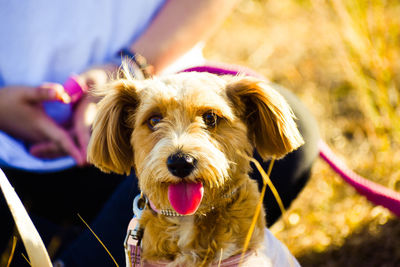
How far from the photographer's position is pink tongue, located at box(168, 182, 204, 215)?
1.60 metres

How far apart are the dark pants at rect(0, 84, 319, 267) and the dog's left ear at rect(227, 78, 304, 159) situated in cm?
56

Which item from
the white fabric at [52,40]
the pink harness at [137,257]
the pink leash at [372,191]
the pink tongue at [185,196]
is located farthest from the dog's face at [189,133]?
the pink leash at [372,191]

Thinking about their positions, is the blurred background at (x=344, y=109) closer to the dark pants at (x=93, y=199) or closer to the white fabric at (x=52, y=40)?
the dark pants at (x=93, y=199)

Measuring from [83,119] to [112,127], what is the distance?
0.69 m

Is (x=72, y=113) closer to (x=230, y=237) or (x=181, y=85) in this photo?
(x=181, y=85)

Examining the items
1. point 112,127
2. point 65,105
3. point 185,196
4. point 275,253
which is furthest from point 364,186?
point 65,105

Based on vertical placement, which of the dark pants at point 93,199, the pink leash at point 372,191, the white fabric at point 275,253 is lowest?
the pink leash at point 372,191

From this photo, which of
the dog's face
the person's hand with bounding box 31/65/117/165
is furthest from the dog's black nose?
the person's hand with bounding box 31/65/117/165

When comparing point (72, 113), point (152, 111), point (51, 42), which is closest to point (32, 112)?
point (72, 113)

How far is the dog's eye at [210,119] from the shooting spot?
5.67 feet

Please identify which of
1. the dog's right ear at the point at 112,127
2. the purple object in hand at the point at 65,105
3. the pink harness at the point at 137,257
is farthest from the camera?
the purple object in hand at the point at 65,105

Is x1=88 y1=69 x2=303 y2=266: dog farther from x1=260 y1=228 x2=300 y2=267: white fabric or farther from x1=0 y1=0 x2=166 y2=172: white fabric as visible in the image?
x1=0 y1=0 x2=166 y2=172: white fabric

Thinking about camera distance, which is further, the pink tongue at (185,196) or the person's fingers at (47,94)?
the person's fingers at (47,94)

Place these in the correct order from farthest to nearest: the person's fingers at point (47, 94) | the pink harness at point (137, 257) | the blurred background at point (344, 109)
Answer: the blurred background at point (344, 109), the person's fingers at point (47, 94), the pink harness at point (137, 257)
